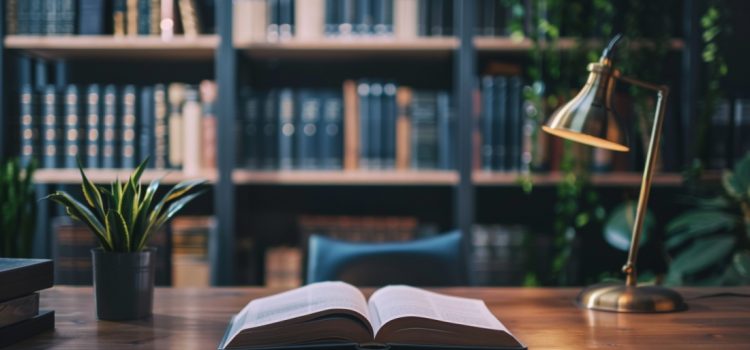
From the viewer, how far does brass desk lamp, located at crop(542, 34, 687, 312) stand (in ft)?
4.02

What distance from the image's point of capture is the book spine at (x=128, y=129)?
92.5 inches

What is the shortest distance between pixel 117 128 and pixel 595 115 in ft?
5.34

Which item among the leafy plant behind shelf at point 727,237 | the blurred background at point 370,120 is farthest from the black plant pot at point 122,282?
the leafy plant behind shelf at point 727,237

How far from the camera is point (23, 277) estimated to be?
106cm

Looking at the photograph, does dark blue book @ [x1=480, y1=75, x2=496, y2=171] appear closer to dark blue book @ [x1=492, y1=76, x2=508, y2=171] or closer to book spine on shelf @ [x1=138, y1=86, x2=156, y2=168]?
dark blue book @ [x1=492, y1=76, x2=508, y2=171]

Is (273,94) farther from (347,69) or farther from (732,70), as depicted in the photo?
(732,70)

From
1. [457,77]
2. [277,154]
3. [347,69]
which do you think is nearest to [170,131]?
[277,154]

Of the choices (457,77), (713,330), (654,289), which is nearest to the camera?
(713,330)

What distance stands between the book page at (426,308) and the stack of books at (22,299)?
49 cm

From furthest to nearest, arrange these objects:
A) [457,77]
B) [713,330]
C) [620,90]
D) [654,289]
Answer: [620,90] < [457,77] < [654,289] < [713,330]

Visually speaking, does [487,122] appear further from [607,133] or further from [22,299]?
[22,299]

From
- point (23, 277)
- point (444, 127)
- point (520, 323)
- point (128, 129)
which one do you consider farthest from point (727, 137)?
point (23, 277)

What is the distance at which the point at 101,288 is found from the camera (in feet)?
3.86

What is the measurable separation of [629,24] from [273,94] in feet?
3.75
